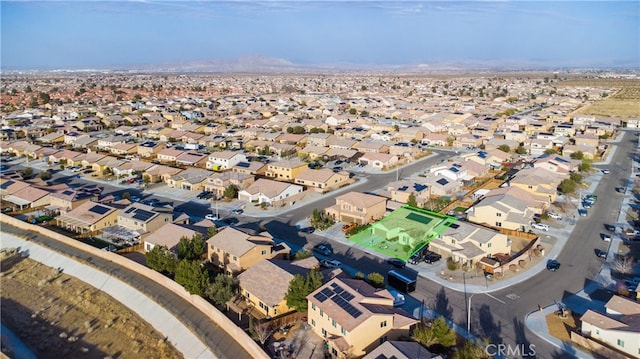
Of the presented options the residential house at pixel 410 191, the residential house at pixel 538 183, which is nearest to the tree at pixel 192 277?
the residential house at pixel 410 191

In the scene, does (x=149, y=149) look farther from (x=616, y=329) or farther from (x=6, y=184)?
(x=616, y=329)

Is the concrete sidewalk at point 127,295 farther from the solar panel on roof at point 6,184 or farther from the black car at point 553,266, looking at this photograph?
the black car at point 553,266

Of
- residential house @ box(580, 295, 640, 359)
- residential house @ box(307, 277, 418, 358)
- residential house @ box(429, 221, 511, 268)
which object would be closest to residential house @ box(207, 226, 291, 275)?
residential house @ box(307, 277, 418, 358)

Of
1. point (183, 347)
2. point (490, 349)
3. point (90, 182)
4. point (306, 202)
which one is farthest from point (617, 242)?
point (90, 182)

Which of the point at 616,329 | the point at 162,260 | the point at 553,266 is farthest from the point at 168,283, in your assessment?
the point at 553,266

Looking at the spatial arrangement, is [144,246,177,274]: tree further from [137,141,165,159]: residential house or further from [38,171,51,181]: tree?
[137,141,165,159]: residential house
